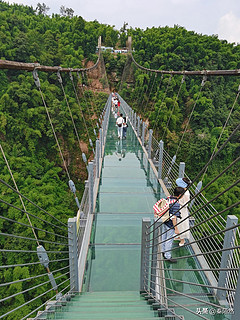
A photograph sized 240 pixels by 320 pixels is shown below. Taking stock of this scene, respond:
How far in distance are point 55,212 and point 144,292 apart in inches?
253

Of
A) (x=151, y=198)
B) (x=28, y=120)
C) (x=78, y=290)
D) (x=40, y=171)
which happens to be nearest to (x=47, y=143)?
(x=28, y=120)

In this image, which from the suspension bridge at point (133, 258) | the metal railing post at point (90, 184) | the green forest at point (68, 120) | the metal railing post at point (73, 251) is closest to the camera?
the suspension bridge at point (133, 258)

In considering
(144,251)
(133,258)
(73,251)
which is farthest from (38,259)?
(144,251)

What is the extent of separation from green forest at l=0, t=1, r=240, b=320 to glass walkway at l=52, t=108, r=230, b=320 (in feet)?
7.62

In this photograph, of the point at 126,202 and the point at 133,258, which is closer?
the point at 133,258

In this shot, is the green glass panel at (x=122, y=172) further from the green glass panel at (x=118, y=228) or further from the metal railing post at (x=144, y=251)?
the metal railing post at (x=144, y=251)

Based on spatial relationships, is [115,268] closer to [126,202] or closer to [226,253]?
[226,253]

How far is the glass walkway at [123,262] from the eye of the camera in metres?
1.53

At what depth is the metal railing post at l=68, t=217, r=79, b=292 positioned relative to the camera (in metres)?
1.75

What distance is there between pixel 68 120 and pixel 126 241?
1228 cm

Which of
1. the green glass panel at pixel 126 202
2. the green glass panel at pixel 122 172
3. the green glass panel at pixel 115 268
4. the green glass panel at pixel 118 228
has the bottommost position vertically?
the green glass panel at pixel 115 268

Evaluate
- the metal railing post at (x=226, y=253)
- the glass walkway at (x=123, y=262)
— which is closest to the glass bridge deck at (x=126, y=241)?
the glass walkway at (x=123, y=262)

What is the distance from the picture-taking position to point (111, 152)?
5566 millimetres

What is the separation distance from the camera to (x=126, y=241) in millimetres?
2604
